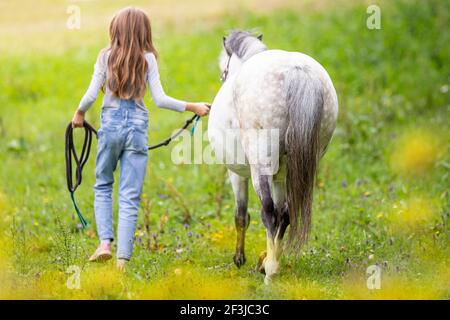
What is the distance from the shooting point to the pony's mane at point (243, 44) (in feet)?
18.4

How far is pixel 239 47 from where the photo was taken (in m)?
5.73

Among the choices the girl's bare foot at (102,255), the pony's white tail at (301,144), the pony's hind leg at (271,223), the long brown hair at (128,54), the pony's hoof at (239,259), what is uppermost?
the long brown hair at (128,54)

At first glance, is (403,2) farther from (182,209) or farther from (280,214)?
(280,214)

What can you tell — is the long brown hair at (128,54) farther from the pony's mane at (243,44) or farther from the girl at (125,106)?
the pony's mane at (243,44)

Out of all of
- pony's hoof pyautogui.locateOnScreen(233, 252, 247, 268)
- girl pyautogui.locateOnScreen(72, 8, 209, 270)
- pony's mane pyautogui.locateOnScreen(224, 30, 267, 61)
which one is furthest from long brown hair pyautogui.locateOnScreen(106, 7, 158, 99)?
pony's hoof pyautogui.locateOnScreen(233, 252, 247, 268)

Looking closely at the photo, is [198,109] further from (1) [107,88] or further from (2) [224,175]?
(2) [224,175]

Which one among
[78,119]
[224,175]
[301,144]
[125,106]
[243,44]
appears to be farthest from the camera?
[224,175]

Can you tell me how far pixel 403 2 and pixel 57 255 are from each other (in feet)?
33.5

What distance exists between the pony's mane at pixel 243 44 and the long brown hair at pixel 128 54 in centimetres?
88


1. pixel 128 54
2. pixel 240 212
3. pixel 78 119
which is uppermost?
pixel 128 54

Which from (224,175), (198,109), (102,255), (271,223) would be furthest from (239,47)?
(224,175)

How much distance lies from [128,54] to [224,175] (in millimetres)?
2704

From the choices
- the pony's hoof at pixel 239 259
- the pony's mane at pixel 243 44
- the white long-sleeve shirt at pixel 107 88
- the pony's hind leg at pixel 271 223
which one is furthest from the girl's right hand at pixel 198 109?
the pony's hoof at pixel 239 259
